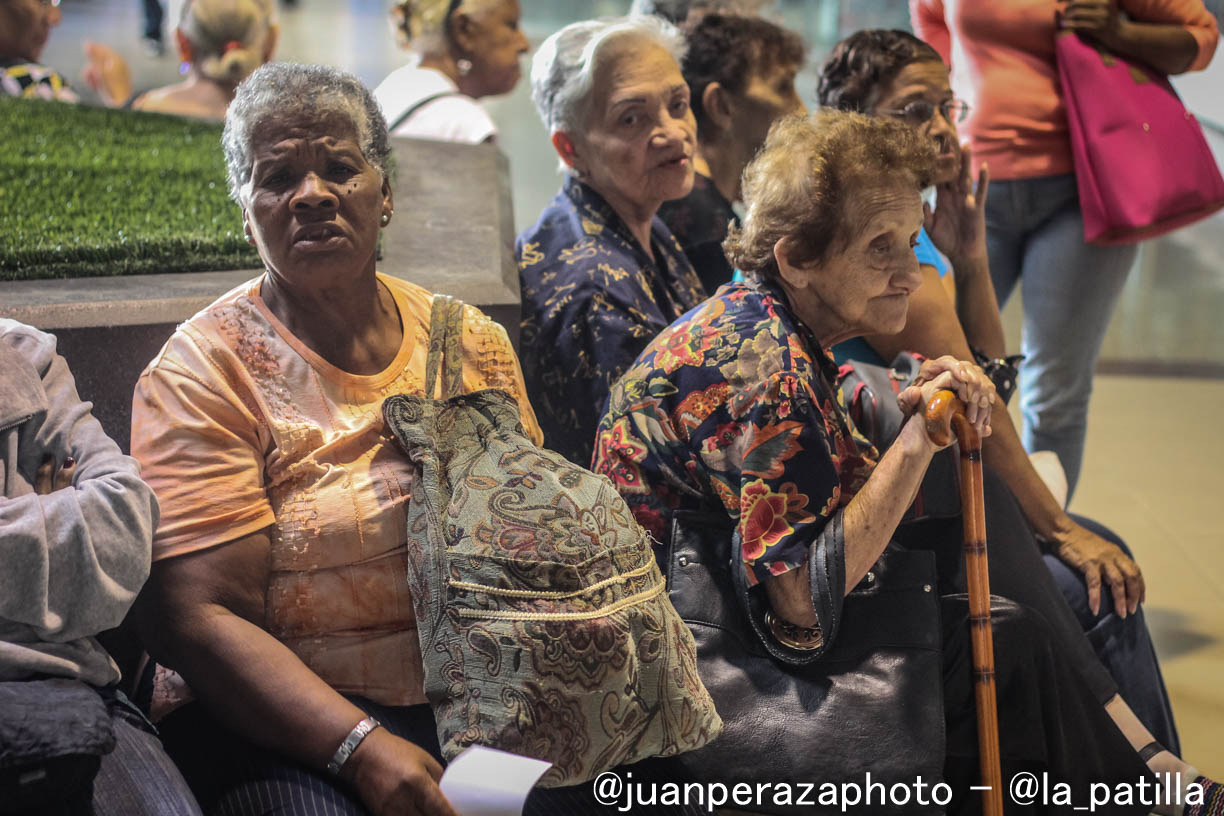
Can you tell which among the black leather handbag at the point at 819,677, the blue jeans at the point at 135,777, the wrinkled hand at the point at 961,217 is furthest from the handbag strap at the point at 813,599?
the wrinkled hand at the point at 961,217

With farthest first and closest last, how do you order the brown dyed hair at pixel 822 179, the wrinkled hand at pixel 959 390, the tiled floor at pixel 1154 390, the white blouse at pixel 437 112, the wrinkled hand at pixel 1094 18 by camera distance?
the white blouse at pixel 437 112 → the tiled floor at pixel 1154 390 → the wrinkled hand at pixel 1094 18 → the brown dyed hair at pixel 822 179 → the wrinkled hand at pixel 959 390

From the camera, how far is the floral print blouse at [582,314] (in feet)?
8.27

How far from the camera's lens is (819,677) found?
2018 millimetres

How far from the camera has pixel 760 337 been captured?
207cm

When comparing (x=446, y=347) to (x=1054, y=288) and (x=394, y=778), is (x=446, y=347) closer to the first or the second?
(x=394, y=778)

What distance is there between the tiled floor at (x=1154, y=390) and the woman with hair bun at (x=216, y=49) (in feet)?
0.59

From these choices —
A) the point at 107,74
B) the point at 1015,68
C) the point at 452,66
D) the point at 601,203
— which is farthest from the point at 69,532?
the point at 107,74

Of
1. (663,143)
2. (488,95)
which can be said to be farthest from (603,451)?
(488,95)

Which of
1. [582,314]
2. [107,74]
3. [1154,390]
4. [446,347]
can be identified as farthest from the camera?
[107,74]

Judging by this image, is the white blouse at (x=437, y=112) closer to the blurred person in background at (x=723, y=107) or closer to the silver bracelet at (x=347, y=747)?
the blurred person in background at (x=723, y=107)

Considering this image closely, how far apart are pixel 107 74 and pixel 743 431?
594 cm

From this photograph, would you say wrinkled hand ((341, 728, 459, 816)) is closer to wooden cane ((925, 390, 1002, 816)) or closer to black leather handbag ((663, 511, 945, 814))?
black leather handbag ((663, 511, 945, 814))

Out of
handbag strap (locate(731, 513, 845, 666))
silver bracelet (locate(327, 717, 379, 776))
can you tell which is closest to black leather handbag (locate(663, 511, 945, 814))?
handbag strap (locate(731, 513, 845, 666))

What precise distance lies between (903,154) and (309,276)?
1031 millimetres
